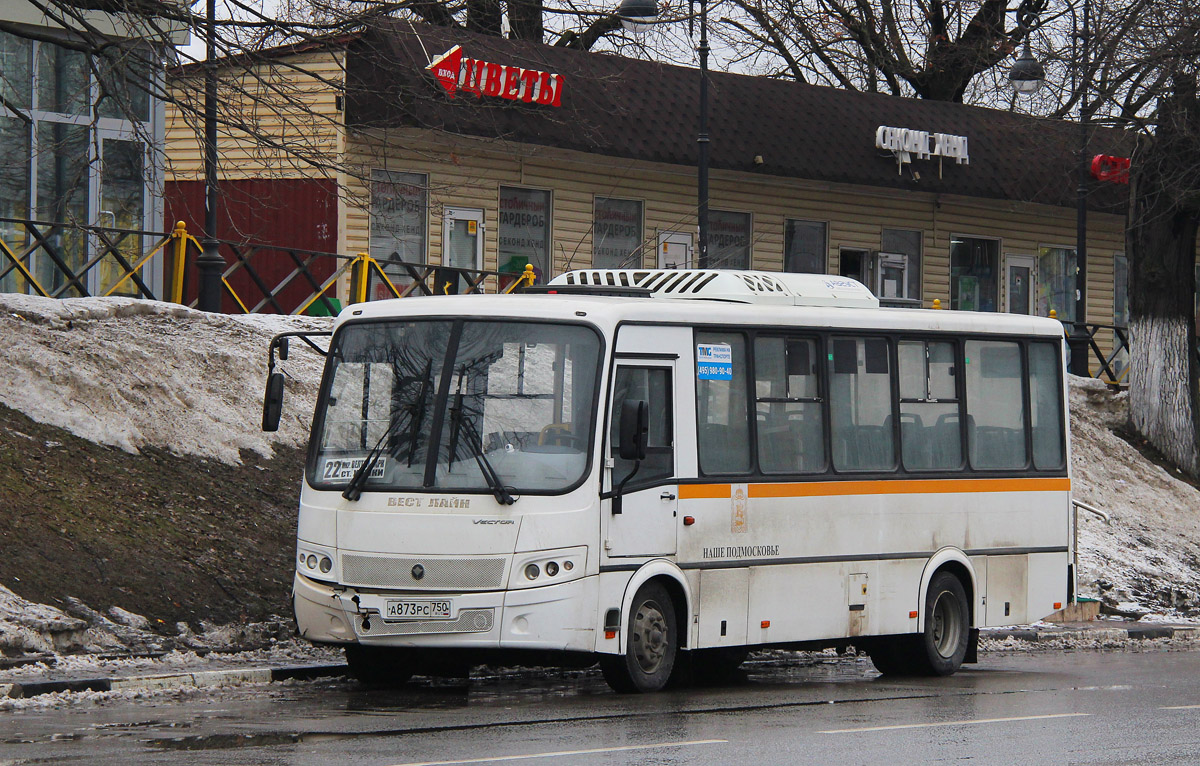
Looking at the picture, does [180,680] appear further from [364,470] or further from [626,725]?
[626,725]

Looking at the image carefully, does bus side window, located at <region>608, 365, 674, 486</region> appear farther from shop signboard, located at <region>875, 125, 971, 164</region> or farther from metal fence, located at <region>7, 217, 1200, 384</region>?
shop signboard, located at <region>875, 125, 971, 164</region>

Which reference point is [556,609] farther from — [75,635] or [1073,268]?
[1073,268]

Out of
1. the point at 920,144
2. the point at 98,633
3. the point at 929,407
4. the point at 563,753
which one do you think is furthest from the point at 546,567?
the point at 920,144

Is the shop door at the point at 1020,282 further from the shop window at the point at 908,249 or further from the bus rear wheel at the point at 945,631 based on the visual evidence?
the bus rear wheel at the point at 945,631

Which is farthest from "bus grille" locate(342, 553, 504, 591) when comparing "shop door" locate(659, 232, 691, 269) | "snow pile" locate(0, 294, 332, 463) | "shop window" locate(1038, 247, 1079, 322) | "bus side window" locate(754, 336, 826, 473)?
"shop window" locate(1038, 247, 1079, 322)

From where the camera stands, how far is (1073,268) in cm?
3906

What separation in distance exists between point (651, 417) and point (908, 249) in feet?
82.0

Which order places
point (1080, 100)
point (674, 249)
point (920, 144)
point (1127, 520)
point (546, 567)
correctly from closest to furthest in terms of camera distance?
1. point (546, 567)
2. point (1127, 520)
3. point (1080, 100)
4. point (674, 249)
5. point (920, 144)

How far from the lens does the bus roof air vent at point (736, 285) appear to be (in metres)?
13.2

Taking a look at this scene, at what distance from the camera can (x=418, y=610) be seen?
11164 mm

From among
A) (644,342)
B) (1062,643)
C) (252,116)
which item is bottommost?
(1062,643)

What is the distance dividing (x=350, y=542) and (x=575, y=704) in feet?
5.87

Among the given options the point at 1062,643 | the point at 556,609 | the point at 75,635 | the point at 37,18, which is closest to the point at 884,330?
the point at 556,609

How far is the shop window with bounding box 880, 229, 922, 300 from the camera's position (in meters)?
35.8
